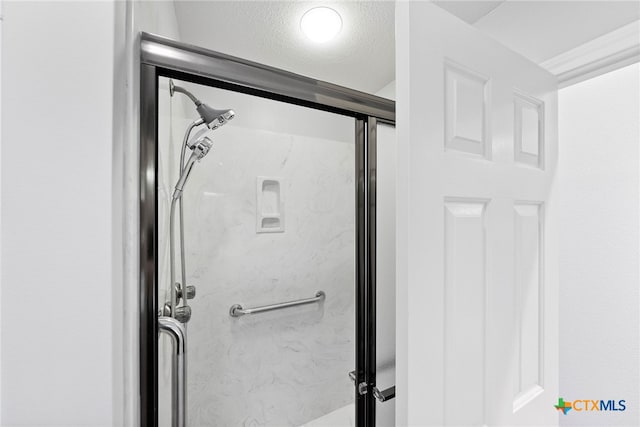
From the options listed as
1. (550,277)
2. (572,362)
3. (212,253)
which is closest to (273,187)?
(212,253)

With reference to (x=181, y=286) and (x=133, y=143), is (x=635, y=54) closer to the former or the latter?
(x=133, y=143)

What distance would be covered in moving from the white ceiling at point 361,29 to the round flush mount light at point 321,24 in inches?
1.0

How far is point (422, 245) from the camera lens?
55cm

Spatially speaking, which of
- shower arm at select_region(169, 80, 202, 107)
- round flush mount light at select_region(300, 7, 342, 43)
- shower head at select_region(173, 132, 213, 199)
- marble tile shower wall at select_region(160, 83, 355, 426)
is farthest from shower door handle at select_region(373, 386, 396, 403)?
round flush mount light at select_region(300, 7, 342, 43)

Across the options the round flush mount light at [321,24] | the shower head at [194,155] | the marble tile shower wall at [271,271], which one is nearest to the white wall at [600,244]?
the marble tile shower wall at [271,271]

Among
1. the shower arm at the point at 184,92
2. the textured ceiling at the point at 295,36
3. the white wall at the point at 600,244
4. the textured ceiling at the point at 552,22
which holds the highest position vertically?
the textured ceiling at the point at 295,36

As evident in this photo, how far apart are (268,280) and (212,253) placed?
0.99ft

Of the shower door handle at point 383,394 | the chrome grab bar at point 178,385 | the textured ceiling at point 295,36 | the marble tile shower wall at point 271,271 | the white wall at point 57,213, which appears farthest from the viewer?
the marble tile shower wall at point 271,271

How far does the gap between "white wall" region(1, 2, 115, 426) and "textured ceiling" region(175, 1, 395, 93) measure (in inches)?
34.4

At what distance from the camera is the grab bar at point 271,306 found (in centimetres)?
140

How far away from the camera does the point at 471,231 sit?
2.08 ft

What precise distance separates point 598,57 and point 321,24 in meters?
0.99

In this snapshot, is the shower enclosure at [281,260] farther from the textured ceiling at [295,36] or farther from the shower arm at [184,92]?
the textured ceiling at [295,36]

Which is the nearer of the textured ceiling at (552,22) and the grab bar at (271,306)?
the textured ceiling at (552,22)
